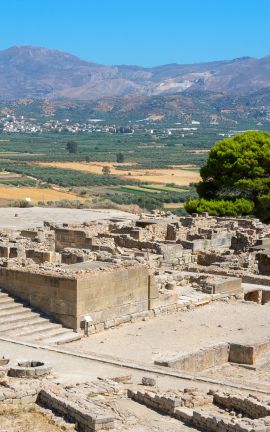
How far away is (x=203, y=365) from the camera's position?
15.5 m

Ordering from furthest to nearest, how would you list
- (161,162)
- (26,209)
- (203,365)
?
1. (161,162)
2. (26,209)
3. (203,365)

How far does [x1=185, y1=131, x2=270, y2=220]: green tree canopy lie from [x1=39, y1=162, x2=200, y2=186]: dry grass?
43437 mm

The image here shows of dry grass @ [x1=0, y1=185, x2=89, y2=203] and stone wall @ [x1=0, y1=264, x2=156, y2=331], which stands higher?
stone wall @ [x1=0, y1=264, x2=156, y2=331]

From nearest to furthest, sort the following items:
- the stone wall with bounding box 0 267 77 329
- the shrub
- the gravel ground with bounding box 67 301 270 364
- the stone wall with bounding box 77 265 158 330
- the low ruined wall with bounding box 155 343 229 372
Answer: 1. the low ruined wall with bounding box 155 343 229 372
2. the gravel ground with bounding box 67 301 270 364
3. the stone wall with bounding box 0 267 77 329
4. the stone wall with bounding box 77 265 158 330
5. the shrub

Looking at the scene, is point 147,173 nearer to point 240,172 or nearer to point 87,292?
point 240,172

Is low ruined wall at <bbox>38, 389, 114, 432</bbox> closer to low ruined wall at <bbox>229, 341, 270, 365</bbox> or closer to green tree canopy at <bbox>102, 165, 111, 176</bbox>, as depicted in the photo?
low ruined wall at <bbox>229, 341, 270, 365</bbox>

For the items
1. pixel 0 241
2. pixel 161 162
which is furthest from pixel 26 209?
pixel 161 162

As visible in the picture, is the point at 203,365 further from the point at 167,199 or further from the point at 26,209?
the point at 167,199

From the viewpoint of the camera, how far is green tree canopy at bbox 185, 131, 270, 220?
37.6m

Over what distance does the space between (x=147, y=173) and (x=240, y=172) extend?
58.8 m

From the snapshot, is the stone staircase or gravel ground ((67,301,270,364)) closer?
gravel ground ((67,301,270,364))

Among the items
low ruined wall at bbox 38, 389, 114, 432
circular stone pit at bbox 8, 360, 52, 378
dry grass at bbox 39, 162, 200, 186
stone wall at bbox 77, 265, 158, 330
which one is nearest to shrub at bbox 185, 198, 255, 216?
stone wall at bbox 77, 265, 158, 330

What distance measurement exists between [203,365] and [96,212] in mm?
27119

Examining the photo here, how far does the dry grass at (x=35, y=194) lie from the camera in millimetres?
59562
